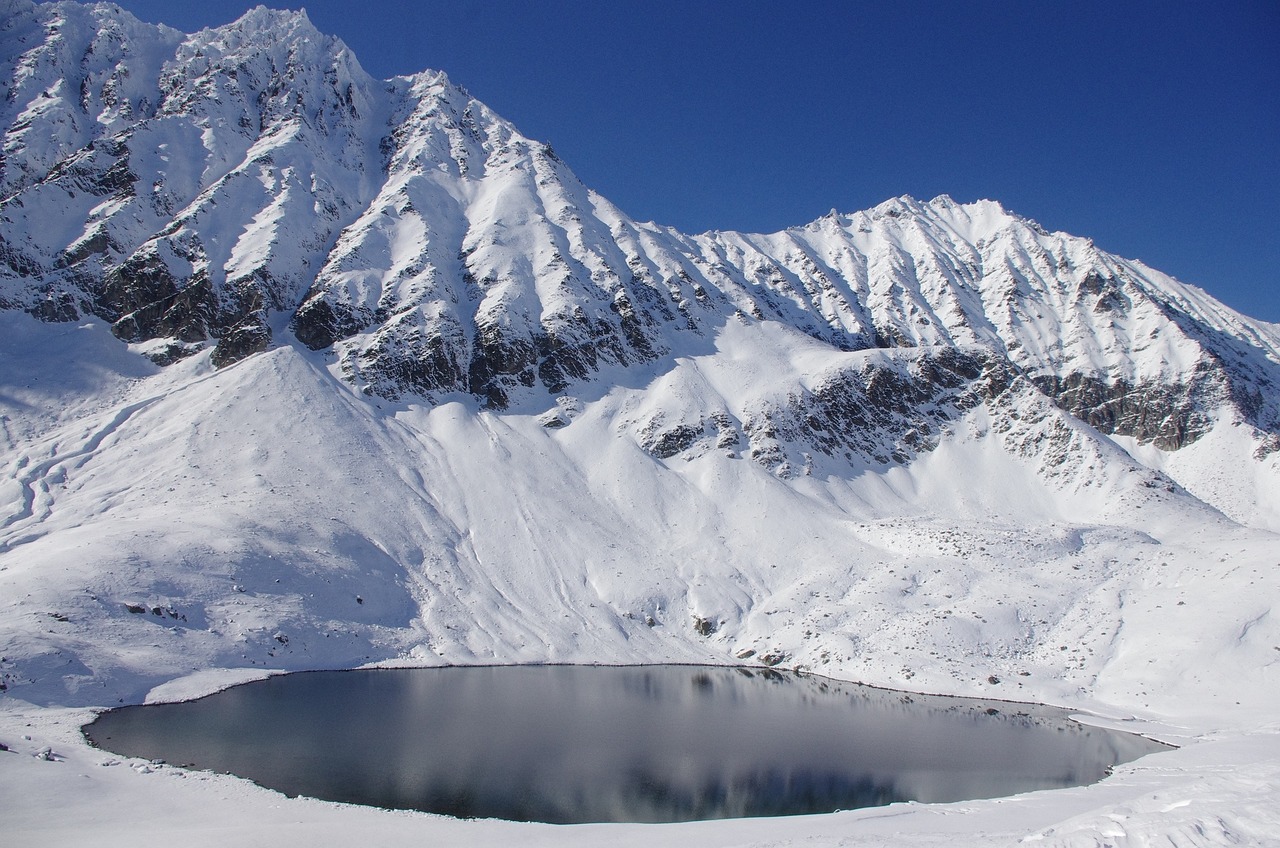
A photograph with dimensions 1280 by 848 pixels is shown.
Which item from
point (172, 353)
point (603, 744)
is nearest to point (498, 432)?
point (172, 353)

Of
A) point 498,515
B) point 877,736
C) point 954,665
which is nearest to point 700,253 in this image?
point 498,515

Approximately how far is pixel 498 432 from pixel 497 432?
0.14m

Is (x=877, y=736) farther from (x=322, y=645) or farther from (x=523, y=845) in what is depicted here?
(x=322, y=645)

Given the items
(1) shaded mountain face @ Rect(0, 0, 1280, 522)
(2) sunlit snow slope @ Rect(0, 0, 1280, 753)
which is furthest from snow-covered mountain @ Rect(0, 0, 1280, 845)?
(1) shaded mountain face @ Rect(0, 0, 1280, 522)

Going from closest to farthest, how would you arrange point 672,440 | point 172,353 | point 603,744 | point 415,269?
1. point 603,744
2. point 172,353
3. point 672,440
4. point 415,269

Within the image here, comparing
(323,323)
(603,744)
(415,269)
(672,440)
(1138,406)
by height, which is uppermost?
(415,269)

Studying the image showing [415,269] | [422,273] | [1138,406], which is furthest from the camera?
[1138,406]

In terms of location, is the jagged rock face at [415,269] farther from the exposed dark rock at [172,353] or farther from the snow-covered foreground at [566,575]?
the snow-covered foreground at [566,575]

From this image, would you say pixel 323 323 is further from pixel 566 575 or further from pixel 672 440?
pixel 566 575

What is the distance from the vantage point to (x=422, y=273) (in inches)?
4806

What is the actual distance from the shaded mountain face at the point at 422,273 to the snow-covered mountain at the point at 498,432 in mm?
707

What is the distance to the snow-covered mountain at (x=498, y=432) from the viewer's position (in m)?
63.4

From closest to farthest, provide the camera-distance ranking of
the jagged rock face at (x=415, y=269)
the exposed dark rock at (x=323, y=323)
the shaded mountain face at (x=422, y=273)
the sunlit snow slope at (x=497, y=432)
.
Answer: the sunlit snow slope at (x=497, y=432)
the shaded mountain face at (x=422, y=273)
the jagged rock face at (x=415, y=269)
the exposed dark rock at (x=323, y=323)

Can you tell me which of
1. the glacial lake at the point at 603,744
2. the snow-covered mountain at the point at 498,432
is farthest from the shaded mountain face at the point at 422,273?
the glacial lake at the point at 603,744
